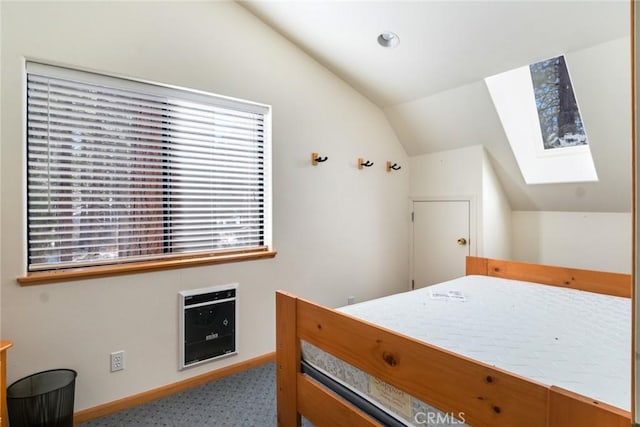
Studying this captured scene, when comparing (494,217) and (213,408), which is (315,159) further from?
(213,408)

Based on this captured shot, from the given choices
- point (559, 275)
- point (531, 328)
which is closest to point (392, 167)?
point (559, 275)

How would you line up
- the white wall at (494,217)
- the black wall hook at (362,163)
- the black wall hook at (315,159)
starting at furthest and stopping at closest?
1. the black wall hook at (362,163)
2. the white wall at (494,217)
3. the black wall hook at (315,159)

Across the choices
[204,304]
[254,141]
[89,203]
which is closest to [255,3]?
[254,141]

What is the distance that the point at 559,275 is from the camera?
2469 millimetres

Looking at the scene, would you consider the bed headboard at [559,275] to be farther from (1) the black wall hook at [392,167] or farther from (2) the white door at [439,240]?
(1) the black wall hook at [392,167]

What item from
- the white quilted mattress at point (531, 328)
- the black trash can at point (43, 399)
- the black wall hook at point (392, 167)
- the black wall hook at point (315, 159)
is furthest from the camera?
the black wall hook at point (392, 167)

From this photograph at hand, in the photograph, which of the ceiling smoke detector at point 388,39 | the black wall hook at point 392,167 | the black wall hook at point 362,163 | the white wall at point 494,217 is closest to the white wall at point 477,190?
the white wall at point 494,217

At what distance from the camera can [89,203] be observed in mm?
2002

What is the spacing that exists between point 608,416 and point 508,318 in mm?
1192

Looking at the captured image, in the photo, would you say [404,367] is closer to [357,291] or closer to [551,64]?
[357,291]

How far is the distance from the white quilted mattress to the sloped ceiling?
1129mm

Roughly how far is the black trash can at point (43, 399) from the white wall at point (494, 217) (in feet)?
10.7

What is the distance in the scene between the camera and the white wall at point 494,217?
317cm

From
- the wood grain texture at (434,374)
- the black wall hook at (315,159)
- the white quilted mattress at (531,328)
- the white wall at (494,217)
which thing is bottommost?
the white quilted mattress at (531,328)
